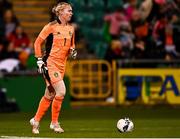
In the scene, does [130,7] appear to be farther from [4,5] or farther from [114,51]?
[4,5]

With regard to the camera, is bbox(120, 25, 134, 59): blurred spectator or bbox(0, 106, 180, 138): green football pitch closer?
bbox(0, 106, 180, 138): green football pitch

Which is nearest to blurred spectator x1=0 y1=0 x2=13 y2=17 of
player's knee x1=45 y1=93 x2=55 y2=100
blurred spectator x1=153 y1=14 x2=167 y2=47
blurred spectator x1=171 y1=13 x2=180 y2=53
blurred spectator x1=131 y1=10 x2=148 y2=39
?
blurred spectator x1=131 y1=10 x2=148 y2=39

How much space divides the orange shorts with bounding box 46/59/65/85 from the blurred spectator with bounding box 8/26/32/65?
891cm

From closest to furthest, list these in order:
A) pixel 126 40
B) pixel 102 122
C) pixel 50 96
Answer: pixel 50 96 < pixel 102 122 < pixel 126 40

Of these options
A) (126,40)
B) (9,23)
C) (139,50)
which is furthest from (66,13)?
(126,40)

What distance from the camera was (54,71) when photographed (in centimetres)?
1461

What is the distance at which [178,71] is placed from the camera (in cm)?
2327

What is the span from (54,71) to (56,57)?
266 mm

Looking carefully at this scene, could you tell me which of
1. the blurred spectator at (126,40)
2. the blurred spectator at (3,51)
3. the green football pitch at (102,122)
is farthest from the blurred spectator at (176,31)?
the blurred spectator at (3,51)

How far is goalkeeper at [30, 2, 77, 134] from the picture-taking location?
1458 cm

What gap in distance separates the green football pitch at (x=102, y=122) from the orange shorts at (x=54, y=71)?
3.24ft

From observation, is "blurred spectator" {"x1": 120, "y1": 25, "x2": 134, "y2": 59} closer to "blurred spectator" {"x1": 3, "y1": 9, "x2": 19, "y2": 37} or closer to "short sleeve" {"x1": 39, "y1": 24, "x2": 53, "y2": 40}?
"blurred spectator" {"x1": 3, "y1": 9, "x2": 19, "y2": 37}

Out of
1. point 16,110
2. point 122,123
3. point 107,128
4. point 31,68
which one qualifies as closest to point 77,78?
point 31,68

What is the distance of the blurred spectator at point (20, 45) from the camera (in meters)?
23.6
